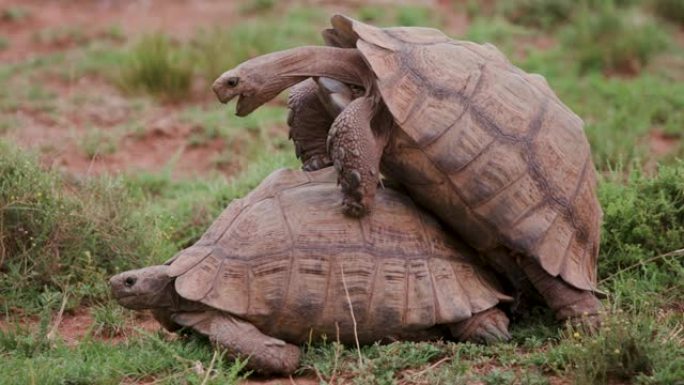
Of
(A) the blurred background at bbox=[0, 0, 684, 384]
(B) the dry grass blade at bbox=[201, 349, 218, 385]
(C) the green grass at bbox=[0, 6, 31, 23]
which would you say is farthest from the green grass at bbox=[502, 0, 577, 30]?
(B) the dry grass blade at bbox=[201, 349, 218, 385]

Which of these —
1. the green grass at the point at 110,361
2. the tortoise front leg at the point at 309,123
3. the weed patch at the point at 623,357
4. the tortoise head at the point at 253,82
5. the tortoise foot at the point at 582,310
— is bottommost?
the green grass at the point at 110,361

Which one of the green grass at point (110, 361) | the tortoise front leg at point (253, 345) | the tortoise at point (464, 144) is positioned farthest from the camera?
the tortoise at point (464, 144)

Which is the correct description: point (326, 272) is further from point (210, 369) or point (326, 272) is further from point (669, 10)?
point (669, 10)

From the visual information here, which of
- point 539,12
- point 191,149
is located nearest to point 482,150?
point 191,149

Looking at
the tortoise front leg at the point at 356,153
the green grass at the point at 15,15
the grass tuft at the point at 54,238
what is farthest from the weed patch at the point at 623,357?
the green grass at the point at 15,15

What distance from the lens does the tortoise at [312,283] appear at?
5.55 meters

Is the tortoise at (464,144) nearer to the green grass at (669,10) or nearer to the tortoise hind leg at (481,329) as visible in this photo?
the tortoise hind leg at (481,329)

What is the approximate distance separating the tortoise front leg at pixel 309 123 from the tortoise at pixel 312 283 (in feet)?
1.59

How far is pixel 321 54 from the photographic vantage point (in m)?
5.95

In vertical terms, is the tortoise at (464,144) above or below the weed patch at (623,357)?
above

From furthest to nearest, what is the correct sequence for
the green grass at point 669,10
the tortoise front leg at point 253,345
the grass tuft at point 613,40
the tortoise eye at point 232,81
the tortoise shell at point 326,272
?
the green grass at point 669,10 → the grass tuft at point 613,40 → the tortoise eye at point 232,81 → the tortoise shell at point 326,272 → the tortoise front leg at point 253,345

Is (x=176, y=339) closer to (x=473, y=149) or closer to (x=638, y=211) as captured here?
(x=473, y=149)

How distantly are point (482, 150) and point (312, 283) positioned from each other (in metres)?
1.06

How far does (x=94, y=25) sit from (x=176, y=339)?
28.6 feet
